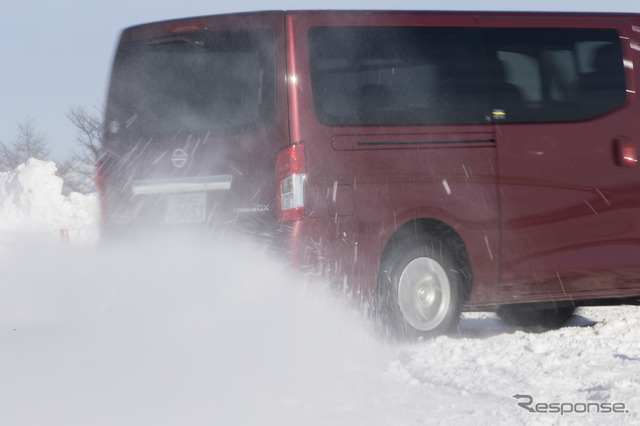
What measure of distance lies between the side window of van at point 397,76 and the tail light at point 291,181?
0.32 m

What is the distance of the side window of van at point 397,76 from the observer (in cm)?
597

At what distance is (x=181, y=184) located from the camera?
600 centimetres

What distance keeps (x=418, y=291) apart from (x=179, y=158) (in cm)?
193

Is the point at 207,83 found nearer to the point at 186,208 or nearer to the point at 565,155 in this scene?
the point at 186,208

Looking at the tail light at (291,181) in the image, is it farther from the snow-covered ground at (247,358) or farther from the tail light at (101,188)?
the tail light at (101,188)

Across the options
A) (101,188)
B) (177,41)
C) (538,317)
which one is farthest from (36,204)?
(177,41)

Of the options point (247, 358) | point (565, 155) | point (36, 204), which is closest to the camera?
point (247, 358)

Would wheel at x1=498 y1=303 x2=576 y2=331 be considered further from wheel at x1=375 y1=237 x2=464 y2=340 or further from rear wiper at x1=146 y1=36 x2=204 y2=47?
rear wiper at x1=146 y1=36 x2=204 y2=47

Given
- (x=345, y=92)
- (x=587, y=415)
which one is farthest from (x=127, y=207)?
(x=587, y=415)

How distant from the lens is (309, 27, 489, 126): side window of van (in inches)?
235

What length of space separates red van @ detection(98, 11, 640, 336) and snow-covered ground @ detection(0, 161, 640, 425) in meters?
0.29

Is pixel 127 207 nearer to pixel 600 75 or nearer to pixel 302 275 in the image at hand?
pixel 302 275

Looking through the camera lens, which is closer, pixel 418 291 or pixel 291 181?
pixel 291 181

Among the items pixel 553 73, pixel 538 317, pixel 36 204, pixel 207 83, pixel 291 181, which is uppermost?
pixel 36 204
